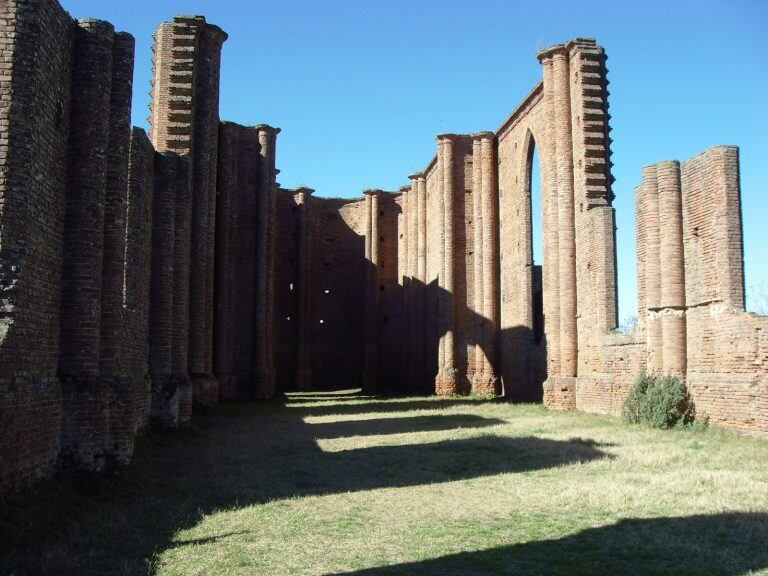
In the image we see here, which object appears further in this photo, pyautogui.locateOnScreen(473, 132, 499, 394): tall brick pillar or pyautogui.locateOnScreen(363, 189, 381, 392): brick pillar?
pyautogui.locateOnScreen(363, 189, 381, 392): brick pillar

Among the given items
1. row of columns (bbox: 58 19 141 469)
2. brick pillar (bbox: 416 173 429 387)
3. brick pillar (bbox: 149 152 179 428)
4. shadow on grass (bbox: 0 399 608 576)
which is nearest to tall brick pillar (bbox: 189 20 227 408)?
shadow on grass (bbox: 0 399 608 576)

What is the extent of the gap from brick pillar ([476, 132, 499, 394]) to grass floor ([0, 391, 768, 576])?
15273 millimetres

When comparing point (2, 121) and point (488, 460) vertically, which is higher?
point (2, 121)

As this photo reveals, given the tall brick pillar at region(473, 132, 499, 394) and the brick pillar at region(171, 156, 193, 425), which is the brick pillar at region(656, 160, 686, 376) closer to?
the brick pillar at region(171, 156, 193, 425)

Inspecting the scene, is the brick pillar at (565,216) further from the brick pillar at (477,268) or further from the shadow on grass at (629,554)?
the shadow on grass at (629,554)

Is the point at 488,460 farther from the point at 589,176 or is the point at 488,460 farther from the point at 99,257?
the point at 589,176

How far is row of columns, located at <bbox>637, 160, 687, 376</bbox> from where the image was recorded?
15.0 m

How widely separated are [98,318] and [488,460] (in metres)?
6.14

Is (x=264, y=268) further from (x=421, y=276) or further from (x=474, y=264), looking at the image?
(x=421, y=276)

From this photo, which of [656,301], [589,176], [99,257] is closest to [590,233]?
[589,176]

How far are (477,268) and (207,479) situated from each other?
2171 centimetres

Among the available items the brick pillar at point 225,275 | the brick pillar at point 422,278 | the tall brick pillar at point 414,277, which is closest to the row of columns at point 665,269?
the brick pillar at point 225,275

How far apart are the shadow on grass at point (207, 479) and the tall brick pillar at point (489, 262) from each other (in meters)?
11.7

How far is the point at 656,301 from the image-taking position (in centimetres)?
1566
